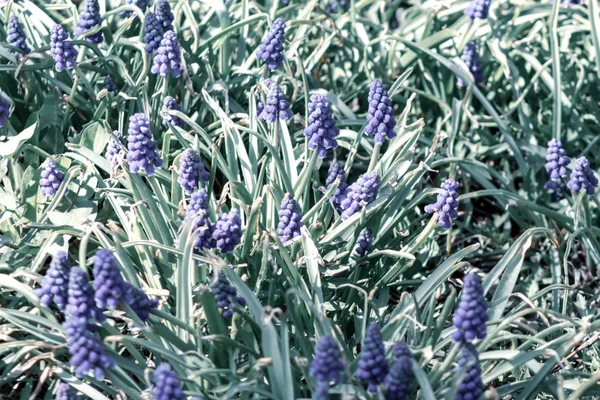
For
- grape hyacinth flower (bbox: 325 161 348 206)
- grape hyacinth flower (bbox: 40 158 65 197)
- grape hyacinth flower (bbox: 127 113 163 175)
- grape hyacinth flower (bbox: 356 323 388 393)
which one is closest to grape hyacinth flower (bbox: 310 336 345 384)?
grape hyacinth flower (bbox: 356 323 388 393)

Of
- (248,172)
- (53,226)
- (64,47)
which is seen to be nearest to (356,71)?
(248,172)

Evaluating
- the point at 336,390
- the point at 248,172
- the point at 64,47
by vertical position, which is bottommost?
the point at 336,390

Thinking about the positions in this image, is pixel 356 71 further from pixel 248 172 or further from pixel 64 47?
pixel 64 47

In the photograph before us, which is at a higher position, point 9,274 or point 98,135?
point 98,135

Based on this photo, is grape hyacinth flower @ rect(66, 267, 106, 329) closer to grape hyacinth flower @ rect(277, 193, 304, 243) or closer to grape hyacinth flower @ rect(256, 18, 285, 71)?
grape hyacinth flower @ rect(277, 193, 304, 243)

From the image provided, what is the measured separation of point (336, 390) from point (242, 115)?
2.19 metres

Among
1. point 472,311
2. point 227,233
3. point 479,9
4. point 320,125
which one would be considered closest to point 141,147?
point 227,233

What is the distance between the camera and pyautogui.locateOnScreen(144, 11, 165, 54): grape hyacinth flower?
484cm

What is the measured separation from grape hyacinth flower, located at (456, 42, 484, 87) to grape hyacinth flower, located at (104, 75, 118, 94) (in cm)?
241

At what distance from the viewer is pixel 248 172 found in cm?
464

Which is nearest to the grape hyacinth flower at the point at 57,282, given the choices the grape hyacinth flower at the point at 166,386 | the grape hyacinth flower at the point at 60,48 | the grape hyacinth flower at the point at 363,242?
the grape hyacinth flower at the point at 166,386

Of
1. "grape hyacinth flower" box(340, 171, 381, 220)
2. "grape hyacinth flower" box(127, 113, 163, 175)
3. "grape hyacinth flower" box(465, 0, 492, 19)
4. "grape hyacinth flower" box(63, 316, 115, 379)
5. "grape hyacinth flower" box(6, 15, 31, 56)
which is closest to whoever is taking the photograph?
"grape hyacinth flower" box(63, 316, 115, 379)

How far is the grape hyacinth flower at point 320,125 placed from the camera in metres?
4.10

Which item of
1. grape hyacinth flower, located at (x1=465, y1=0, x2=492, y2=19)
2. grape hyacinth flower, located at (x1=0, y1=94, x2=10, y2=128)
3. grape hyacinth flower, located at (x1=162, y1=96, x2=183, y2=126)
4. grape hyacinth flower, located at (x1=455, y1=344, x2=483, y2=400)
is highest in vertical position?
grape hyacinth flower, located at (x1=465, y1=0, x2=492, y2=19)
